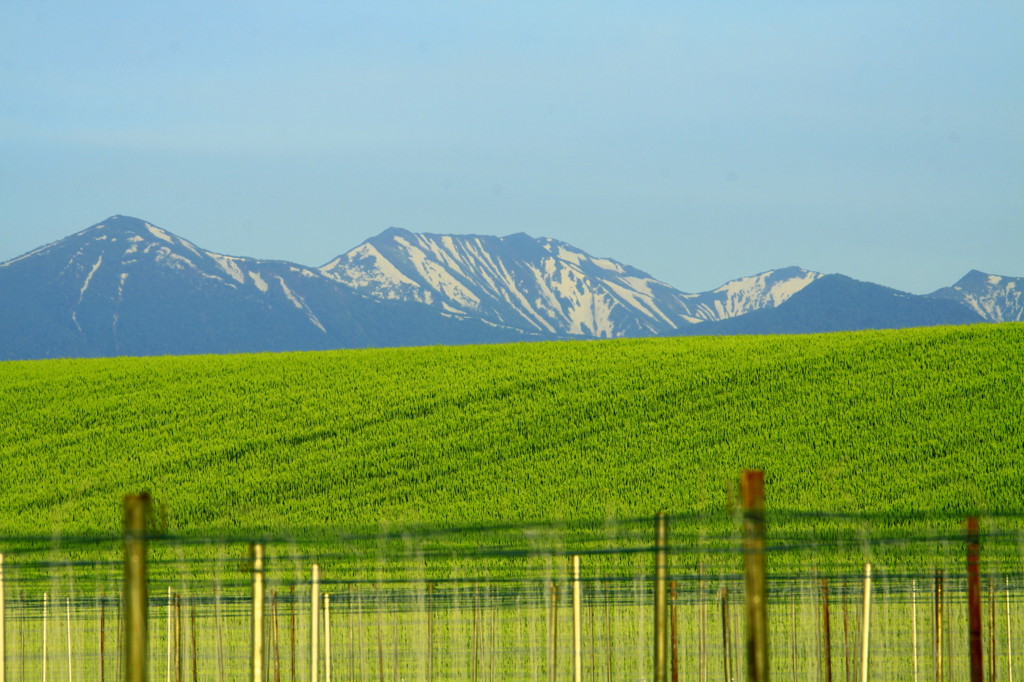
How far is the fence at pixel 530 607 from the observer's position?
16.6 meters

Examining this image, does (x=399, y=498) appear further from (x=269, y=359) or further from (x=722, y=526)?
(x=269, y=359)

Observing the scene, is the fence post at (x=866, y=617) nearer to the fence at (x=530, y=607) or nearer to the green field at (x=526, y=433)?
the fence at (x=530, y=607)

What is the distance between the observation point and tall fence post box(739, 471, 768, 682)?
6.21 metres

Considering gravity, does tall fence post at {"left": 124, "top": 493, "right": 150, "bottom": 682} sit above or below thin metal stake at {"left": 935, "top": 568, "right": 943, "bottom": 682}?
above

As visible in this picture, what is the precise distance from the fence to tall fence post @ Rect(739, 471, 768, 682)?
4.29m

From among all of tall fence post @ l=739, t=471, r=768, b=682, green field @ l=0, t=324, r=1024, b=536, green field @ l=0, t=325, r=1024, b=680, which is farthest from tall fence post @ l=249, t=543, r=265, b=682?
green field @ l=0, t=324, r=1024, b=536

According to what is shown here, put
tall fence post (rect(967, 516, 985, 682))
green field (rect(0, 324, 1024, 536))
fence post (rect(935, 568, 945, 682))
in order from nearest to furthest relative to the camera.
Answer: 1. tall fence post (rect(967, 516, 985, 682))
2. fence post (rect(935, 568, 945, 682))
3. green field (rect(0, 324, 1024, 536))

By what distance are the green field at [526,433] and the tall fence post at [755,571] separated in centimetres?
2444

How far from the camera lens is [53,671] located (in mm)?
19781

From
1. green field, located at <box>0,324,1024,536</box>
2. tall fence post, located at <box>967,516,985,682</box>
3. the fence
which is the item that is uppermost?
green field, located at <box>0,324,1024,536</box>

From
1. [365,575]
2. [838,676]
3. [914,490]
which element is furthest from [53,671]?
[914,490]

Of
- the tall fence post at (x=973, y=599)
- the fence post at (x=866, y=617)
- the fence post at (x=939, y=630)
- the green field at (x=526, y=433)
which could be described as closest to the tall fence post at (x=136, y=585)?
the tall fence post at (x=973, y=599)

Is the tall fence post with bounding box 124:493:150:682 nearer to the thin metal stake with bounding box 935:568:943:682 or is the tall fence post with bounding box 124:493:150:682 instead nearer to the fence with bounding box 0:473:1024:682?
the fence with bounding box 0:473:1024:682

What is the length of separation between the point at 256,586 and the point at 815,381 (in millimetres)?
36504
